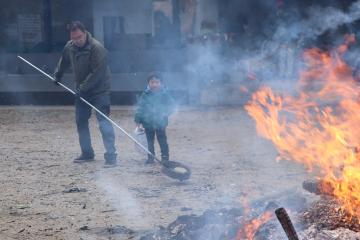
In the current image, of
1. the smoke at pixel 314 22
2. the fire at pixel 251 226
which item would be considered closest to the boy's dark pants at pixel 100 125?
the smoke at pixel 314 22

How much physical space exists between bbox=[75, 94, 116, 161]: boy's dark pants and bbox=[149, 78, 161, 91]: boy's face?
78 centimetres

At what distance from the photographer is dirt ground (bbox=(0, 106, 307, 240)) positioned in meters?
6.07

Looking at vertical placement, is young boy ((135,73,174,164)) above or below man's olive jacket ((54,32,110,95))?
below

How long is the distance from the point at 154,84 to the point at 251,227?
3942 millimetres

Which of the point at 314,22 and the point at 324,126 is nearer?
the point at 324,126

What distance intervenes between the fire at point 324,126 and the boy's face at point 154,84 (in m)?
1.50

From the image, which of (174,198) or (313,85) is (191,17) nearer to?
(313,85)

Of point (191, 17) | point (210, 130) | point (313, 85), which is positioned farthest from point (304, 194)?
point (191, 17)

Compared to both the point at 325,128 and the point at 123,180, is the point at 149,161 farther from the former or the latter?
the point at 325,128

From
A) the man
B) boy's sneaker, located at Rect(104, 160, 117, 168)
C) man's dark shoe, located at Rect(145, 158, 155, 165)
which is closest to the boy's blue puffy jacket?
man's dark shoe, located at Rect(145, 158, 155, 165)

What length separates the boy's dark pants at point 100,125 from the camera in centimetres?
870

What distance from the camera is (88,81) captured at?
28.2 feet

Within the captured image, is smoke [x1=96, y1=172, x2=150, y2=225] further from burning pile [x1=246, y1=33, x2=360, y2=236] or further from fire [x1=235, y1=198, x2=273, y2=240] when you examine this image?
burning pile [x1=246, y1=33, x2=360, y2=236]

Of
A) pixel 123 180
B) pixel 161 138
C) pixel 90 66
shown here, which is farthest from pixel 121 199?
pixel 90 66
